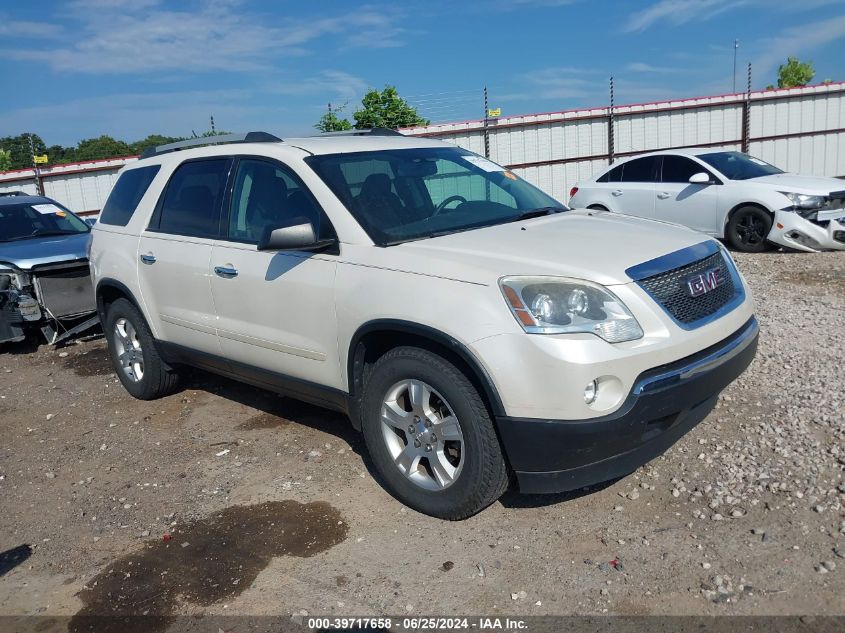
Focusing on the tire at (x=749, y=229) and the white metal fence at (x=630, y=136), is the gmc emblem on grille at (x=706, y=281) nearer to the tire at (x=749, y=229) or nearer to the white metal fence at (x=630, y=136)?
the tire at (x=749, y=229)

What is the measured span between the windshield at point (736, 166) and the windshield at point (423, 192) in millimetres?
A: 6643

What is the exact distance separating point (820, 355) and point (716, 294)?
238 centimetres

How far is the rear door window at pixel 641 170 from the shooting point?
36.4ft

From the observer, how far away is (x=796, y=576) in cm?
291

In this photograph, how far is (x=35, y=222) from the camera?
28.6 feet

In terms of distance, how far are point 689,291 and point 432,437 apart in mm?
1394

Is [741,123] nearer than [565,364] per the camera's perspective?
No

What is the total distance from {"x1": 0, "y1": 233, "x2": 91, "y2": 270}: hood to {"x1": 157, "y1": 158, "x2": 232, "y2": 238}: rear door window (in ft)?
8.89

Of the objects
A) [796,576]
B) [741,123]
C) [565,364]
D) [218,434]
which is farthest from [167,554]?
[741,123]

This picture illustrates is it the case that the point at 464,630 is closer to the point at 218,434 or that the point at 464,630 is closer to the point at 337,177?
the point at 337,177

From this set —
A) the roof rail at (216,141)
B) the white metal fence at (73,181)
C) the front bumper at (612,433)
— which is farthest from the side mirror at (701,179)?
the white metal fence at (73,181)

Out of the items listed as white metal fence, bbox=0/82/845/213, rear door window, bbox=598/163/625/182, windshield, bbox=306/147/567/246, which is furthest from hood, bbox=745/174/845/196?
white metal fence, bbox=0/82/845/213

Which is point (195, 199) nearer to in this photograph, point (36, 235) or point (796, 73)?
point (36, 235)

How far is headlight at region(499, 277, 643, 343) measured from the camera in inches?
121
